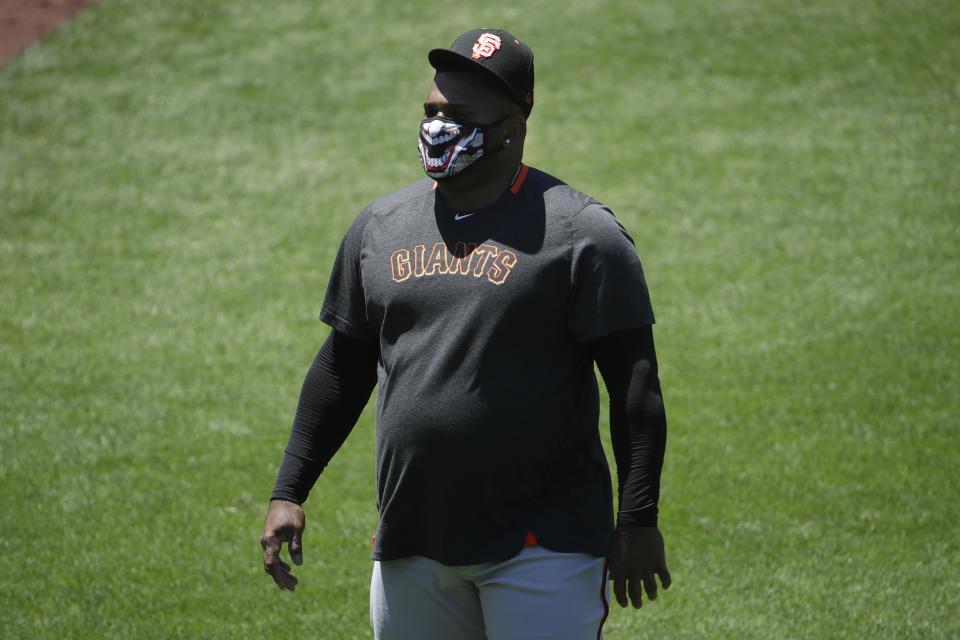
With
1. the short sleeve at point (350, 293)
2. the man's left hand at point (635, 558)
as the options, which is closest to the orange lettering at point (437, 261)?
the short sleeve at point (350, 293)

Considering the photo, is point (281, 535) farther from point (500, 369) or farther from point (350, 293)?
point (500, 369)

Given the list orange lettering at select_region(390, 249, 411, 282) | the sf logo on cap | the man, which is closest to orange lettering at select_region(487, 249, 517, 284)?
the man

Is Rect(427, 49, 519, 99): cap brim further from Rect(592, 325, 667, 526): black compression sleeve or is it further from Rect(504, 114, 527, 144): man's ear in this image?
Rect(592, 325, 667, 526): black compression sleeve

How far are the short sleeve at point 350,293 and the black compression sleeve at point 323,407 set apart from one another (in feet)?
0.24

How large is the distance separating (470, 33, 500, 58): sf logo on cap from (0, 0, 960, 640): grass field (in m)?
2.91

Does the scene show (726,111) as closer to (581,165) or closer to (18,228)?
(581,165)

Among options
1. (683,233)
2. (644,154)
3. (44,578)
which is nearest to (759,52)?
(644,154)

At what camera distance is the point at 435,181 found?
2988 mm

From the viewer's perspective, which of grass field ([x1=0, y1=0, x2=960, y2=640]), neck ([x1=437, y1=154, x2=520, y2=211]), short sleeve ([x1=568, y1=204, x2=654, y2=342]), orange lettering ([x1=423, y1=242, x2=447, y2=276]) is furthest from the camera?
grass field ([x1=0, y1=0, x2=960, y2=640])

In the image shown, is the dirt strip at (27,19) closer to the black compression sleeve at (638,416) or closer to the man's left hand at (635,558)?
the black compression sleeve at (638,416)

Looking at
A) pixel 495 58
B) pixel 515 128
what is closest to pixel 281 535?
pixel 515 128

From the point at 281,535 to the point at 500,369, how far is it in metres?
0.91

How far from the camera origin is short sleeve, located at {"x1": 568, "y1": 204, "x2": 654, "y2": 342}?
2.68m

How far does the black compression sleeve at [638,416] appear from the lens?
272 centimetres
